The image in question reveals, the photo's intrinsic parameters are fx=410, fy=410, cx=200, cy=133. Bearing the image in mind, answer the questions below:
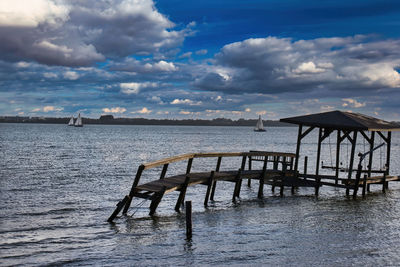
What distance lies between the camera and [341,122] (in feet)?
69.8

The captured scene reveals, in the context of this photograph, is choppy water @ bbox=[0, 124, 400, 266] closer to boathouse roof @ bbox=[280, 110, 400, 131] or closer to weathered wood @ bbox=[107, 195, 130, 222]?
weathered wood @ bbox=[107, 195, 130, 222]

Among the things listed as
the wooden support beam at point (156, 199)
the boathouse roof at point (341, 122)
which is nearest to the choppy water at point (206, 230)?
the wooden support beam at point (156, 199)

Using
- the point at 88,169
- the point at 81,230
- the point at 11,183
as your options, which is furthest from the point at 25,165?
the point at 81,230

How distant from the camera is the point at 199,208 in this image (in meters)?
Result: 17.9

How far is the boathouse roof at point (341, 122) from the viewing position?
68.7ft

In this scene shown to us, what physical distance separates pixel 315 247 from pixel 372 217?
5.56 m

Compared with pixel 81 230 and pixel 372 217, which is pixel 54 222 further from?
pixel 372 217

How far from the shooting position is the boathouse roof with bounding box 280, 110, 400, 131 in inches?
824

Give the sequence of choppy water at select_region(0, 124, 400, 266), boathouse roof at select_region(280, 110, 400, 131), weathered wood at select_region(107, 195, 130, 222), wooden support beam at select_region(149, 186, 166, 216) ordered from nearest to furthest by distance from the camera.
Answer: choppy water at select_region(0, 124, 400, 266) < weathered wood at select_region(107, 195, 130, 222) < wooden support beam at select_region(149, 186, 166, 216) < boathouse roof at select_region(280, 110, 400, 131)

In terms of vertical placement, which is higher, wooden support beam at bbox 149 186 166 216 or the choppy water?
wooden support beam at bbox 149 186 166 216

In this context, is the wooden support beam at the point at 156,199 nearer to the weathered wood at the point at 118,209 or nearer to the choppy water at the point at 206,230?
the choppy water at the point at 206,230

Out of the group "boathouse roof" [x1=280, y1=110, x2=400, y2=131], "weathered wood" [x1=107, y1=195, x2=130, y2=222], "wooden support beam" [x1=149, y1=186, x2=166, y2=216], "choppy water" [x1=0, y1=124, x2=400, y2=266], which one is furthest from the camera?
"boathouse roof" [x1=280, y1=110, x2=400, y2=131]

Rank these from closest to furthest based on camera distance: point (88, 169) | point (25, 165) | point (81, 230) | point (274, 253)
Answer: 1. point (274, 253)
2. point (81, 230)
3. point (88, 169)
4. point (25, 165)

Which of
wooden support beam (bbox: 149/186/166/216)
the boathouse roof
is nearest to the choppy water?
wooden support beam (bbox: 149/186/166/216)
